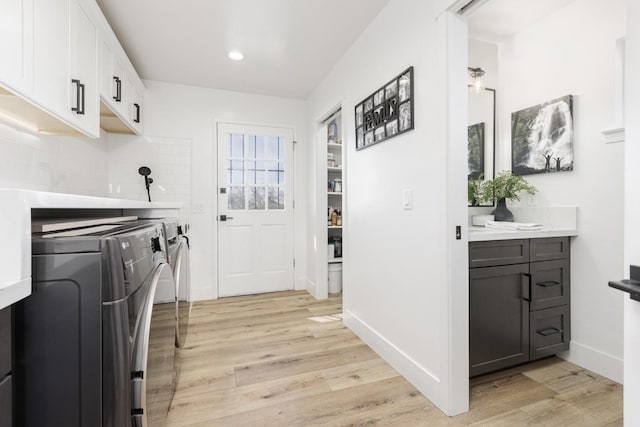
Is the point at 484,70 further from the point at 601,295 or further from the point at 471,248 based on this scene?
the point at 601,295

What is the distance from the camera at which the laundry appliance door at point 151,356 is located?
0.85 m

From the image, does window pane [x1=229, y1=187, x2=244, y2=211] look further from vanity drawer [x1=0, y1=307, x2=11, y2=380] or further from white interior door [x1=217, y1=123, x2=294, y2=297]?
vanity drawer [x1=0, y1=307, x2=11, y2=380]

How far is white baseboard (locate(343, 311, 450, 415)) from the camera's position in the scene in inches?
61.3

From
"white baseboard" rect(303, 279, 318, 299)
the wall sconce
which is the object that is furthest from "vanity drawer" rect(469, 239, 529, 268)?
"white baseboard" rect(303, 279, 318, 299)

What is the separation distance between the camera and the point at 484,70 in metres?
2.43

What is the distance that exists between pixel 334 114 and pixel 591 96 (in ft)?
6.46

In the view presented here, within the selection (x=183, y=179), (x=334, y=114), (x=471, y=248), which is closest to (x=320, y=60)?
(x=334, y=114)

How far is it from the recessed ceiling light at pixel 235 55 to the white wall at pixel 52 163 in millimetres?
1429

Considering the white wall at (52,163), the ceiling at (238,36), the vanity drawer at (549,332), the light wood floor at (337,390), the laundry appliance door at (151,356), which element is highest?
the ceiling at (238,36)

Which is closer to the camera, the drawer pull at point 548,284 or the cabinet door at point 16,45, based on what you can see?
the cabinet door at point 16,45

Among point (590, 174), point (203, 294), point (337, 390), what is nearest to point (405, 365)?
point (337, 390)

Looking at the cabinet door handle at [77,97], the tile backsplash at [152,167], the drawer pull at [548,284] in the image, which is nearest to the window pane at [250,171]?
the tile backsplash at [152,167]

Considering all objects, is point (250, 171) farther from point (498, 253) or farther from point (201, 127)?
point (498, 253)

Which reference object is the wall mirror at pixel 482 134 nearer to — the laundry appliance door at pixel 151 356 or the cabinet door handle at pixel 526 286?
the cabinet door handle at pixel 526 286
